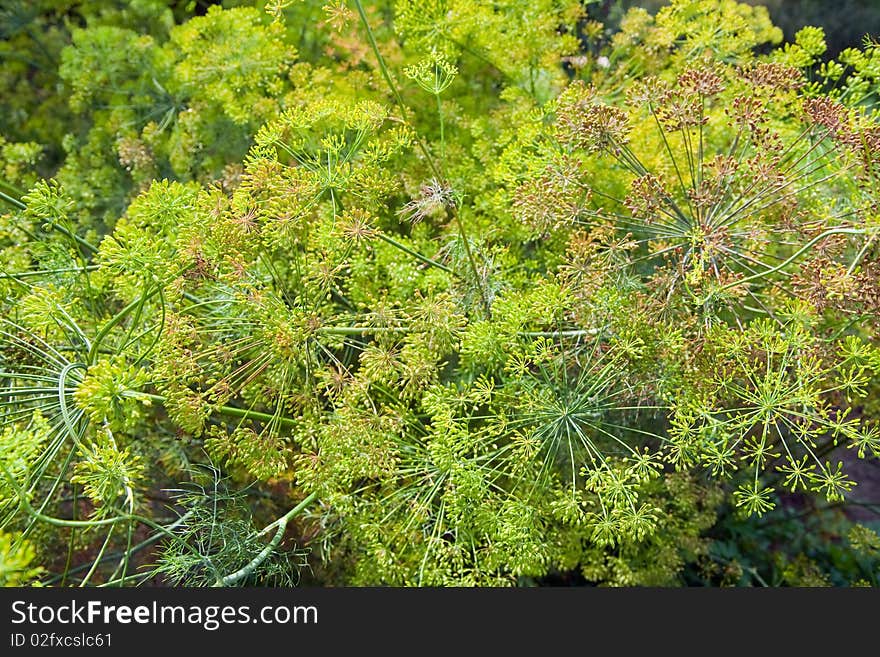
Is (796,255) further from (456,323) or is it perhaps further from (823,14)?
(823,14)

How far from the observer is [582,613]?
1.41 metres

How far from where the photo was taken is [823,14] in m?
2.47

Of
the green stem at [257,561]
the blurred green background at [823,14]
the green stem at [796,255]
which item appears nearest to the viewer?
the green stem at [796,255]

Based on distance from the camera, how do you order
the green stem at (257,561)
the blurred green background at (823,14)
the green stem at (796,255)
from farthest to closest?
the blurred green background at (823,14) → the green stem at (257,561) → the green stem at (796,255)

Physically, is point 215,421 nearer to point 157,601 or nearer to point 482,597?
point 157,601

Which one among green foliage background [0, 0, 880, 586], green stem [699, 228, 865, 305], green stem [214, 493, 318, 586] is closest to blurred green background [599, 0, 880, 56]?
green foliage background [0, 0, 880, 586]

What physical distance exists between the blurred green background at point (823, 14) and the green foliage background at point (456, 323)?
38cm

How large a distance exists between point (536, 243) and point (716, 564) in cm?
139

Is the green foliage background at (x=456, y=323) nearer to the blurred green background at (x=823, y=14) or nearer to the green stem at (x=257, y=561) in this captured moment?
the green stem at (x=257, y=561)

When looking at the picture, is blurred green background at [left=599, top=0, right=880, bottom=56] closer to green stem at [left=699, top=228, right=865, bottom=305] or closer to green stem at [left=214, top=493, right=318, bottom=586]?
green stem at [left=699, top=228, right=865, bottom=305]

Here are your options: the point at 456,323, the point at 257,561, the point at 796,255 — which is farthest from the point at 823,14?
the point at 257,561

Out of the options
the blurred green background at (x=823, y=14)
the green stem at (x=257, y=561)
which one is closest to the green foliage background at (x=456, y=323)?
the green stem at (x=257, y=561)

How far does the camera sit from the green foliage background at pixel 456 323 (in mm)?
1417

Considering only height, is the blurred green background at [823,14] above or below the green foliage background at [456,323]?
above
